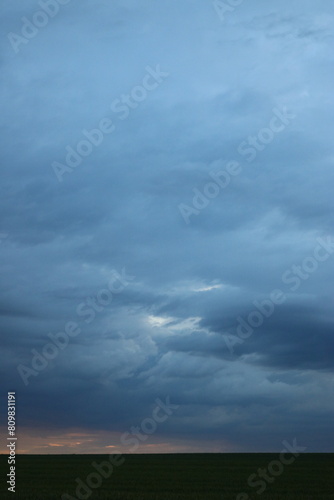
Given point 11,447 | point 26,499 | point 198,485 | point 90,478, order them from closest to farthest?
point 11,447
point 26,499
point 198,485
point 90,478

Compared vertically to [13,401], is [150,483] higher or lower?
lower

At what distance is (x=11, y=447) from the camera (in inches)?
1096

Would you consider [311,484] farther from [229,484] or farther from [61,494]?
[61,494]

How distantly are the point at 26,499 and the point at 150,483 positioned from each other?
1699cm

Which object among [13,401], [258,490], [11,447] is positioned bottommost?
[258,490]

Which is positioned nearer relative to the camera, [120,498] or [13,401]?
[13,401]

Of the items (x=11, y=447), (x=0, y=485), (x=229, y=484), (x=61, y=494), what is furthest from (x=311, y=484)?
(x=11, y=447)

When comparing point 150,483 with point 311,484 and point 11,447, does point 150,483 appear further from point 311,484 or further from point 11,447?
point 11,447

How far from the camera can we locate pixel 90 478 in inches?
1922

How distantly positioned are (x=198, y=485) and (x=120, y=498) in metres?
13.6

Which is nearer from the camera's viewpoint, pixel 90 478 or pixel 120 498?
pixel 120 498

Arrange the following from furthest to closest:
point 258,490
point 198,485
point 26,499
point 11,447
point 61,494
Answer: point 198,485, point 258,490, point 61,494, point 26,499, point 11,447

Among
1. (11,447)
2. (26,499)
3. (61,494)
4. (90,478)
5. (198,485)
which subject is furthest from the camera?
(90,478)

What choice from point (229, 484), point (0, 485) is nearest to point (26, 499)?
point (0, 485)
